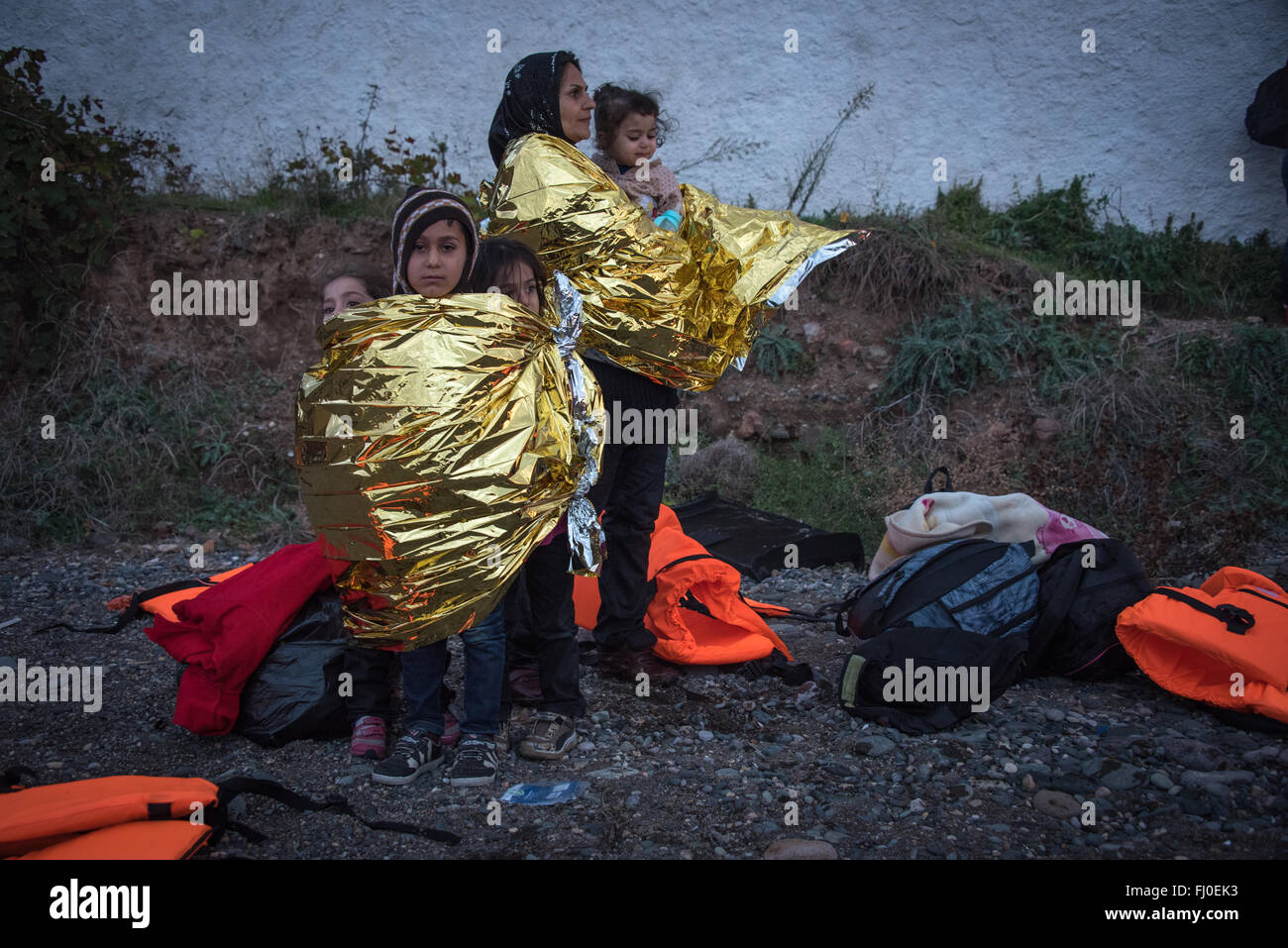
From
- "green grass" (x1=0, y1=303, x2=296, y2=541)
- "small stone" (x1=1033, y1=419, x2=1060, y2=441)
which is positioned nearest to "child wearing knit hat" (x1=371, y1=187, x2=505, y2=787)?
"green grass" (x1=0, y1=303, x2=296, y2=541)

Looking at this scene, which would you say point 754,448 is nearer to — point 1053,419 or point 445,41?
point 1053,419

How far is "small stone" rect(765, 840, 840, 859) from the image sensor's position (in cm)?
214

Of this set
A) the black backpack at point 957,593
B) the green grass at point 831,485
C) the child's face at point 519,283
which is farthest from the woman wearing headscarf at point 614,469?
the green grass at point 831,485

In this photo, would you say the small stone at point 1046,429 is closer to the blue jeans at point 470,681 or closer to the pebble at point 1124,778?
the pebble at point 1124,778

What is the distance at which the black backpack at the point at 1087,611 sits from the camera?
312cm

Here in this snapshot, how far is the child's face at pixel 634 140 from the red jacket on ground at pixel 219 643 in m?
1.63

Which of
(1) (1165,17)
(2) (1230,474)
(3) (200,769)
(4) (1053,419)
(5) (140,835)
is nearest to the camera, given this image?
(5) (140,835)

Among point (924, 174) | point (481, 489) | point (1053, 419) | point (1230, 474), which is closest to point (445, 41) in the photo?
point (924, 174)

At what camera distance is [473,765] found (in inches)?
97.8

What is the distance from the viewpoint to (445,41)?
6.57m

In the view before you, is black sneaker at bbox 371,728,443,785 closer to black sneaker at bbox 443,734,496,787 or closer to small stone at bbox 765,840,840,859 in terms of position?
black sneaker at bbox 443,734,496,787

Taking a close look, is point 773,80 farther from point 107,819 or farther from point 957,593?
point 107,819

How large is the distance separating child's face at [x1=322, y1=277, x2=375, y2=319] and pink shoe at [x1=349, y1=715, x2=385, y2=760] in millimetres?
1190
